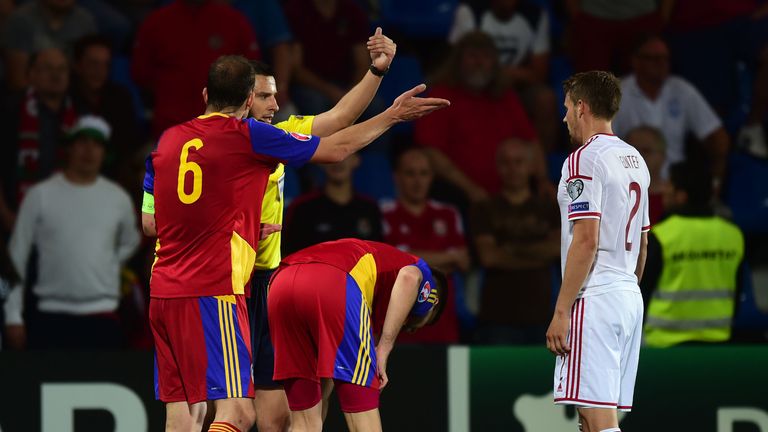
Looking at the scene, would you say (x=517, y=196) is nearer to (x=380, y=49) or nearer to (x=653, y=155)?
(x=653, y=155)

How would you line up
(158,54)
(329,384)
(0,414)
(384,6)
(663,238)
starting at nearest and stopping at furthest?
(329,384), (0,414), (663,238), (158,54), (384,6)

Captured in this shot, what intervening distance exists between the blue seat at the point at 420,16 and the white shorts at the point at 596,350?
632cm

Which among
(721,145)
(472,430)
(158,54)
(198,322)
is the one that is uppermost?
(158,54)

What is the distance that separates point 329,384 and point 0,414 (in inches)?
88.8

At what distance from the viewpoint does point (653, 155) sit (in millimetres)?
9875

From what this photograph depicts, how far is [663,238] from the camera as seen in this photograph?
315 inches

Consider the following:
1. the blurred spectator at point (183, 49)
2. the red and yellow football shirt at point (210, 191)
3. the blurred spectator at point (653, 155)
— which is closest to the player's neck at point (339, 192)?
the blurred spectator at point (183, 49)

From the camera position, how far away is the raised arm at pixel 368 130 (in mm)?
5379

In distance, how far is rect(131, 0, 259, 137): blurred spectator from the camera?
31.8 feet

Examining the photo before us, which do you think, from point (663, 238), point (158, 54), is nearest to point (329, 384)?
point (663, 238)

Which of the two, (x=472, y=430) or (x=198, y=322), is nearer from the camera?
(x=198, y=322)

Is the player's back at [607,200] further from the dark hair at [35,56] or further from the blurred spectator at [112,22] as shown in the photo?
the blurred spectator at [112,22]

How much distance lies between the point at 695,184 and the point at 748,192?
282 cm

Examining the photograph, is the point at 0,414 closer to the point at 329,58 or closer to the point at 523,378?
the point at 523,378
